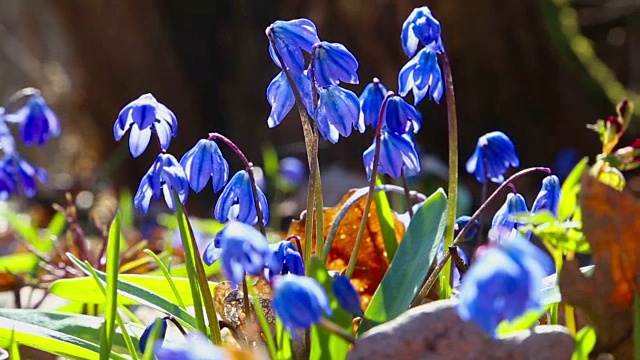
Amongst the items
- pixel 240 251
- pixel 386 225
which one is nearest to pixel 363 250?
pixel 386 225

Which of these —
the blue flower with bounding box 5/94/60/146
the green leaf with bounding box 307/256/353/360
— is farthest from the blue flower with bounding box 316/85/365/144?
the blue flower with bounding box 5/94/60/146

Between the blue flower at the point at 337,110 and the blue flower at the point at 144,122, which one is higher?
the blue flower at the point at 144,122

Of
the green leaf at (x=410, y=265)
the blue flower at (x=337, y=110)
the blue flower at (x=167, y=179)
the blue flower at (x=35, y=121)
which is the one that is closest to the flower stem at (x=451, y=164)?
the green leaf at (x=410, y=265)

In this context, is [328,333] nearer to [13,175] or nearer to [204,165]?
[204,165]

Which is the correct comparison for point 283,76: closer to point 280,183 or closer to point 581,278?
point 581,278

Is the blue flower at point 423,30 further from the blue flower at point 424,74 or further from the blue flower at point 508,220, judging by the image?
the blue flower at point 508,220

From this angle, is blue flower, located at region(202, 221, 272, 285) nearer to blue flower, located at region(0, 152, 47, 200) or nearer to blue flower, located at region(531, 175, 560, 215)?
blue flower, located at region(531, 175, 560, 215)

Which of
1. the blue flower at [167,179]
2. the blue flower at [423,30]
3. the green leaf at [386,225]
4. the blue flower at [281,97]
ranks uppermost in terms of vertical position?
the blue flower at [423,30]
